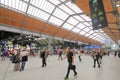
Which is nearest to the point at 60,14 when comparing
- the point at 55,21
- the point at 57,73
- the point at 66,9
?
the point at 66,9

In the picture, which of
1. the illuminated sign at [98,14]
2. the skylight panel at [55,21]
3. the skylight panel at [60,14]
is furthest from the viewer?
the skylight panel at [55,21]

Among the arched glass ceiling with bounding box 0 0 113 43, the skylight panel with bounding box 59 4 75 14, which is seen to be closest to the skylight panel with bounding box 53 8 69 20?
the arched glass ceiling with bounding box 0 0 113 43

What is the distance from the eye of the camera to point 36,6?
30.0 meters

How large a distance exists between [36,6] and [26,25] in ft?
15.4

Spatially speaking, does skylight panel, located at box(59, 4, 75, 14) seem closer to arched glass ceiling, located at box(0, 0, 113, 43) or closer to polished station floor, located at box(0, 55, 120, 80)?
arched glass ceiling, located at box(0, 0, 113, 43)

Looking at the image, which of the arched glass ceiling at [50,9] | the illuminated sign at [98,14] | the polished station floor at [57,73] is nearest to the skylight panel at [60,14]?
the arched glass ceiling at [50,9]

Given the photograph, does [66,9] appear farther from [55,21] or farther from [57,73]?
[57,73]

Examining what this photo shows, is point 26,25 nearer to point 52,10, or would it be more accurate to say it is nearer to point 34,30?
point 34,30

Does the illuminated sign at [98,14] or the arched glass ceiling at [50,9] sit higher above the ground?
the arched glass ceiling at [50,9]

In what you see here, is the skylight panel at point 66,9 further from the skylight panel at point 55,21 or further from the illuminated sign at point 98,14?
the illuminated sign at point 98,14

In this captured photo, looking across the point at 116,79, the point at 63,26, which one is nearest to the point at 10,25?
the point at 63,26

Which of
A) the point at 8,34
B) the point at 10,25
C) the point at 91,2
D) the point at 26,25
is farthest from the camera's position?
the point at 8,34

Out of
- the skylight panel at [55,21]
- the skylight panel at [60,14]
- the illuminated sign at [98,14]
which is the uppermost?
the skylight panel at [60,14]

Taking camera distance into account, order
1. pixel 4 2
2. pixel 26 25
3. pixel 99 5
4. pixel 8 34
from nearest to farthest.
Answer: pixel 99 5 → pixel 4 2 → pixel 26 25 → pixel 8 34
